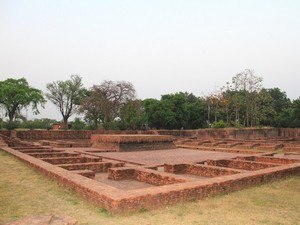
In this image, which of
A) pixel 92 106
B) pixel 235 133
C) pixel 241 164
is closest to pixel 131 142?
pixel 241 164

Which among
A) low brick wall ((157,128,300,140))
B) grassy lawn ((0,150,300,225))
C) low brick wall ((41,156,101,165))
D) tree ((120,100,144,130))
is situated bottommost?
grassy lawn ((0,150,300,225))

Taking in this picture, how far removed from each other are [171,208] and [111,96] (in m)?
30.8

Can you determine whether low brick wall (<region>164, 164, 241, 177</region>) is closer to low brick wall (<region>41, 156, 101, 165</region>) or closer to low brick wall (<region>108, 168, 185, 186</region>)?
low brick wall (<region>108, 168, 185, 186</region>)

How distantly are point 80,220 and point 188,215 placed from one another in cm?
145

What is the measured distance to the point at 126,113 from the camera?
3375 centimetres

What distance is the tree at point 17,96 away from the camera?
40562 millimetres

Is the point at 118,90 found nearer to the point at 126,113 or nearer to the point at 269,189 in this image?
the point at 126,113

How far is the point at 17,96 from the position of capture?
4059 centimetres

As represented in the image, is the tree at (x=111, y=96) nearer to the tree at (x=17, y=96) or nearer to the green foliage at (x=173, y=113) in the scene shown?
the green foliage at (x=173, y=113)

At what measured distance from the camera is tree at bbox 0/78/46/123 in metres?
40.6

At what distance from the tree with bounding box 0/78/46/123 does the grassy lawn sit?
37894mm

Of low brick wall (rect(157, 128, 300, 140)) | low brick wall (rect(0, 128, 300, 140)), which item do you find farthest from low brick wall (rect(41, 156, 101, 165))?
low brick wall (rect(157, 128, 300, 140))

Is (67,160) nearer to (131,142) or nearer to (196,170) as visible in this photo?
(196,170)

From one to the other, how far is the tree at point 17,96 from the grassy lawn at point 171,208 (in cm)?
3789
